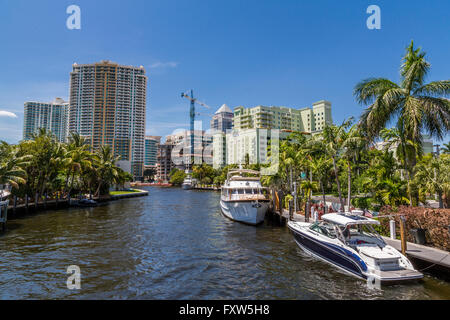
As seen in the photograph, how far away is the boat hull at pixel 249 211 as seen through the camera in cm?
2653

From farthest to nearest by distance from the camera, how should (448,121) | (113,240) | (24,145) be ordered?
(24,145), (113,240), (448,121)

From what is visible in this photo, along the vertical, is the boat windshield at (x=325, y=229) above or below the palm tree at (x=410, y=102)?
below

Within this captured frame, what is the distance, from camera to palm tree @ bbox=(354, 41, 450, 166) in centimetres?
1709

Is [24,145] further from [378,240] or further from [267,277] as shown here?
[378,240]

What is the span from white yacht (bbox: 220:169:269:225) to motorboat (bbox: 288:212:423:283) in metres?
10.1

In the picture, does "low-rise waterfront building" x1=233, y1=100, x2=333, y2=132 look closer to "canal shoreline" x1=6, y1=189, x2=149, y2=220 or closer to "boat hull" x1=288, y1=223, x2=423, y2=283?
"canal shoreline" x1=6, y1=189, x2=149, y2=220

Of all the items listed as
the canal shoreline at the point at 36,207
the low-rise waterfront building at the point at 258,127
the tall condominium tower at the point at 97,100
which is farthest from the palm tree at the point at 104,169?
the tall condominium tower at the point at 97,100

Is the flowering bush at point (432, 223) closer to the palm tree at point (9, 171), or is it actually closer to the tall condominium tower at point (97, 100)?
the palm tree at point (9, 171)

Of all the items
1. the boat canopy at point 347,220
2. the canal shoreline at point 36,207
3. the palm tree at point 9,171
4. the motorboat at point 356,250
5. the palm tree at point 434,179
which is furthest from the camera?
the canal shoreline at point 36,207

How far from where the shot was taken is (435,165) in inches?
878
